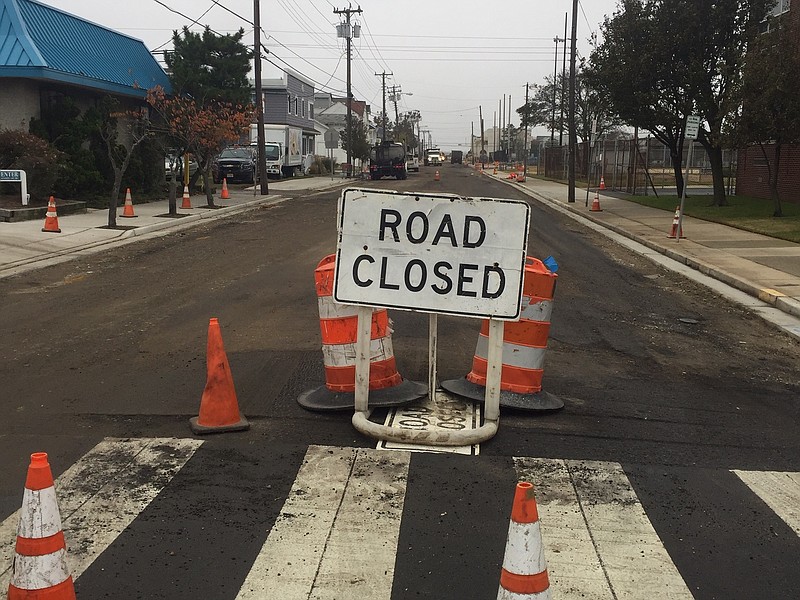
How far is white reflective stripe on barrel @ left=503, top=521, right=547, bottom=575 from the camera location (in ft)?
10.0

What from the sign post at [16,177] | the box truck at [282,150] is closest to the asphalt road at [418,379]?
the sign post at [16,177]

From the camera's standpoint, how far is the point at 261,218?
24750 mm

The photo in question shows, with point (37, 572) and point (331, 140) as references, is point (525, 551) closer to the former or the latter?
point (37, 572)

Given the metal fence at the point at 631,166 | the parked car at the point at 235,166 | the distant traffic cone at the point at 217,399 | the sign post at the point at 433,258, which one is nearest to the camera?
the sign post at the point at 433,258

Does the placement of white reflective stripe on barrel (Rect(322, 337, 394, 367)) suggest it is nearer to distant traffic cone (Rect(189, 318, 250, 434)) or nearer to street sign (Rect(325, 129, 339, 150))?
distant traffic cone (Rect(189, 318, 250, 434))

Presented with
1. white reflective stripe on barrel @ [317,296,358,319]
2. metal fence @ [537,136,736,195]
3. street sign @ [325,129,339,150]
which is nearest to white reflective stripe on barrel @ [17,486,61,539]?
white reflective stripe on barrel @ [317,296,358,319]

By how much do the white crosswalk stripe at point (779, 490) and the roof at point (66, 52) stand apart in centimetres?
2152

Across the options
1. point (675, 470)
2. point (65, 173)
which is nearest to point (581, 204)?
point (65, 173)

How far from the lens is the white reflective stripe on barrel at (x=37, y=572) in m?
3.33

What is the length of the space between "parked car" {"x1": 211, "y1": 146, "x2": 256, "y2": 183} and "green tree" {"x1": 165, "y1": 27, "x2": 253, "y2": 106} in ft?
30.6

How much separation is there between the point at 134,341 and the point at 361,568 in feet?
17.7

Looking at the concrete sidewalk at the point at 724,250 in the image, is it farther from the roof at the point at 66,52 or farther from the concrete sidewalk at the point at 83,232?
the roof at the point at 66,52

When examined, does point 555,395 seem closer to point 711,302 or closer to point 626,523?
point 626,523

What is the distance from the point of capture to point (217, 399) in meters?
5.90
